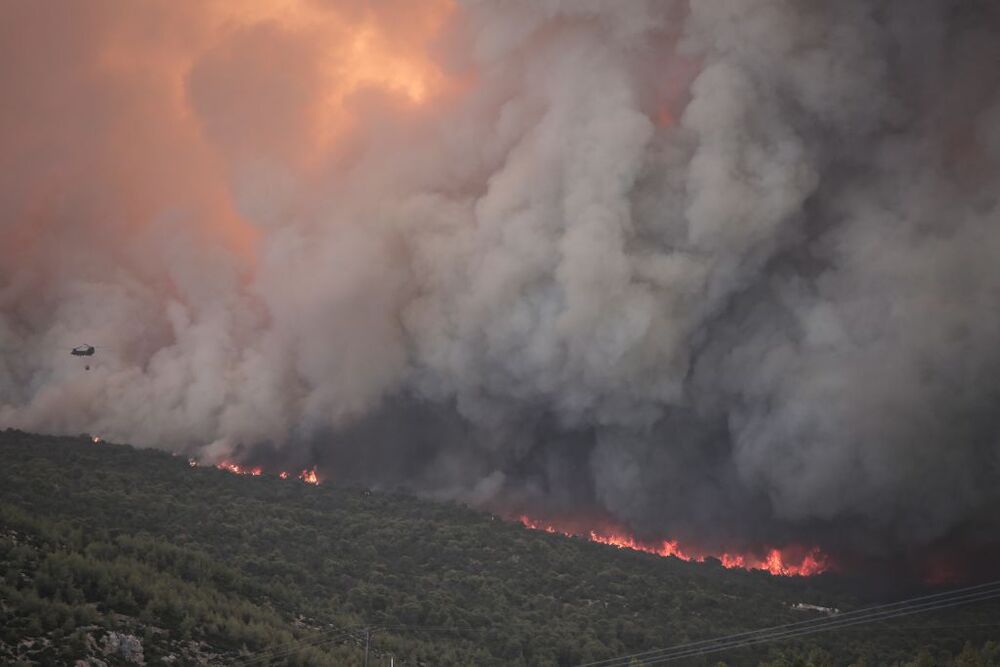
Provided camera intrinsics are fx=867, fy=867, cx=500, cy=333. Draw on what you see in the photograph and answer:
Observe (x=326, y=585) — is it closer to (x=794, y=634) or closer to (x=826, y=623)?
(x=794, y=634)

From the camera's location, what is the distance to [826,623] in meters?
64.2

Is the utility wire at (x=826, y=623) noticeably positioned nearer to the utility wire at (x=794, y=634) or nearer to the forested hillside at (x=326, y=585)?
the utility wire at (x=794, y=634)

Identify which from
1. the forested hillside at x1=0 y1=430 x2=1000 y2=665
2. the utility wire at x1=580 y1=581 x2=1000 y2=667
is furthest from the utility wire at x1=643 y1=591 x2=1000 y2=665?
the forested hillside at x1=0 y1=430 x2=1000 y2=665

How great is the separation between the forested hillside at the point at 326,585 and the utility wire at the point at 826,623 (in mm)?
1006

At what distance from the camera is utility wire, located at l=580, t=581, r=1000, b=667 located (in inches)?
2232

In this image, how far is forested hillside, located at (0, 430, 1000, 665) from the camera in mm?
41094

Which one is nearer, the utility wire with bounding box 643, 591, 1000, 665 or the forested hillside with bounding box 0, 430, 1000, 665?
the forested hillside with bounding box 0, 430, 1000, 665

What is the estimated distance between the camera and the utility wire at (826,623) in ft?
186

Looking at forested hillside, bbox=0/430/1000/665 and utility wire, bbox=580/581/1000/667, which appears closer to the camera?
forested hillside, bbox=0/430/1000/665

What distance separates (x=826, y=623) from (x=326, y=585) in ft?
120

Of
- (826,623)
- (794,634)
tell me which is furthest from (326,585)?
(826,623)

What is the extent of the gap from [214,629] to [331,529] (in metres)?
29.7

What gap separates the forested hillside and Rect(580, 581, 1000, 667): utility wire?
39.6 inches

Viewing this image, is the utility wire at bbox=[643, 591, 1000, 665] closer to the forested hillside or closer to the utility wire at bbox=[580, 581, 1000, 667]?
the utility wire at bbox=[580, 581, 1000, 667]
